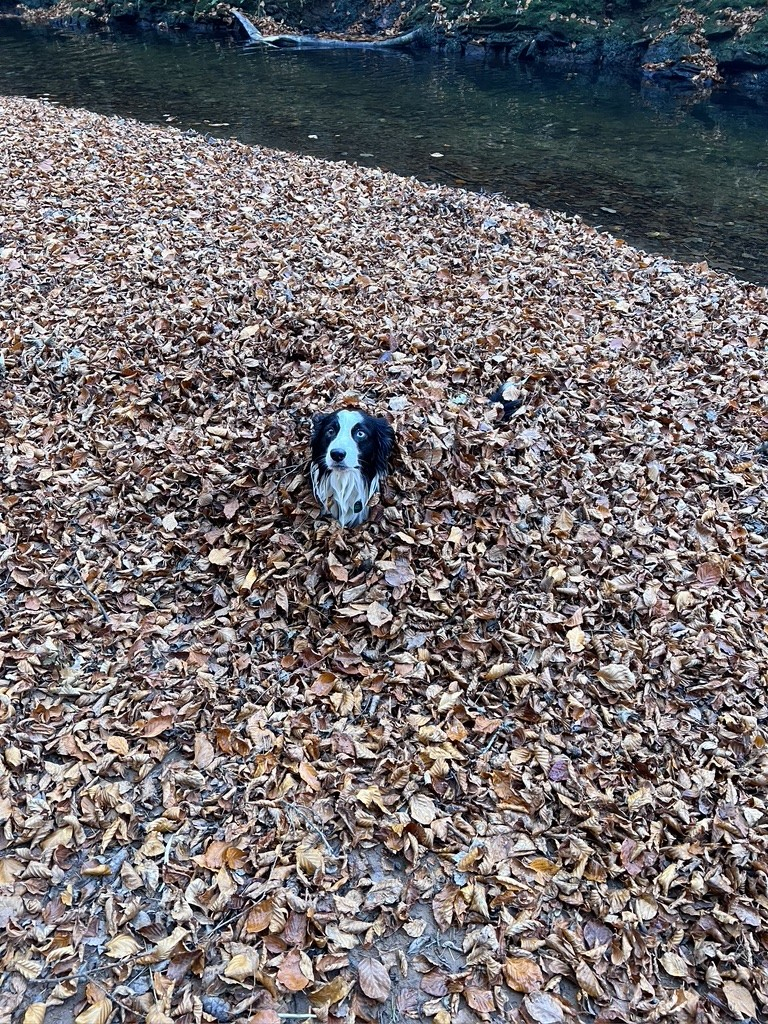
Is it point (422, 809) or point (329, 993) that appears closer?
point (329, 993)

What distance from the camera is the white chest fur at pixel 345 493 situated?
17.1 feet

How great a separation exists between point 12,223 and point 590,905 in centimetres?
989

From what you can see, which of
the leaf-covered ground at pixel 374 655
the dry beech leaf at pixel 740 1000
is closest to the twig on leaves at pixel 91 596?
the leaf-covered ground at pixel 374 655

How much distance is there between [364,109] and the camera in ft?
69.9

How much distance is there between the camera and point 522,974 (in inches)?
Answer: 138

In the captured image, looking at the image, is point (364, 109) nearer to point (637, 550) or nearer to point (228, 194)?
point (228, 194)

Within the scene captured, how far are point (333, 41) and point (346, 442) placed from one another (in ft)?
106

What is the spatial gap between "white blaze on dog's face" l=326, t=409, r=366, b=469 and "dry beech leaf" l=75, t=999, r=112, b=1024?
322 centimetres

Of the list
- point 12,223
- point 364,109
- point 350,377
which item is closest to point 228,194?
point 12,223

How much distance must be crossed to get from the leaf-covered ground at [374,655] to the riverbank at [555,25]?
76.0 ft

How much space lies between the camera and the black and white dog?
197 inches

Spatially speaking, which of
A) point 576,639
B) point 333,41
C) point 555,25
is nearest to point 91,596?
point 576,639

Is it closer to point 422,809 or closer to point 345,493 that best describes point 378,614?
point 345,493

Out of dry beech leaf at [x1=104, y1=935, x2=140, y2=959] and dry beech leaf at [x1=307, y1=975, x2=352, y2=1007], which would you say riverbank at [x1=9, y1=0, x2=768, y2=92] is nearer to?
dry beech leaf at [x1=307, y1=975, x2=352, y2=1007]
